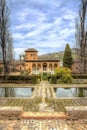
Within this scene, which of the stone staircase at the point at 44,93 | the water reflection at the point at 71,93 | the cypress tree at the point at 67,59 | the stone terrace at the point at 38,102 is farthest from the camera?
the cypress tree at the point at 67,59

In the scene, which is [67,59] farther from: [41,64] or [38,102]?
[38,102]

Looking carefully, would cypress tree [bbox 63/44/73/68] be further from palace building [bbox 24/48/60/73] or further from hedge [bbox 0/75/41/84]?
hedge [bbox 0/75/41/84]

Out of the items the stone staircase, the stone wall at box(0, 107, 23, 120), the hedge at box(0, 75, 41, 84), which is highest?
the stone wall at box(0, 107, 23, 120)

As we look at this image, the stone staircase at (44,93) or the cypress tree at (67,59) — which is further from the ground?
the cypress tree at (67,59)

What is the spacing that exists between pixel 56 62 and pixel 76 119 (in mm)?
33374

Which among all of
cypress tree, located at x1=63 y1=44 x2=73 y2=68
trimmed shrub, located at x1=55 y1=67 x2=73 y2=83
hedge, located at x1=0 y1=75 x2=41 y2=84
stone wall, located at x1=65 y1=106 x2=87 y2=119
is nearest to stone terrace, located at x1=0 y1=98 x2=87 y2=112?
stone wall, located at x1=65 y1=106 x2=87 y2=119

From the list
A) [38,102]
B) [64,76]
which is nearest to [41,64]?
[64,76]

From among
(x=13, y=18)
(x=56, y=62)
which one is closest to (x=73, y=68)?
(x=56, y=62)

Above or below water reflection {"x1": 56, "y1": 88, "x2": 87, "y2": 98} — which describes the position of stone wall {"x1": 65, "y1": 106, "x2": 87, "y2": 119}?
above

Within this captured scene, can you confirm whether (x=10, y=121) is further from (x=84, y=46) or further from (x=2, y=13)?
(x=84, y=46)

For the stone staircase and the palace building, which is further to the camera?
the palace building

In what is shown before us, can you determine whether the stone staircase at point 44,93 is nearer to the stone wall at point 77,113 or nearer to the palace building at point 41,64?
the stone wall at point 77,113

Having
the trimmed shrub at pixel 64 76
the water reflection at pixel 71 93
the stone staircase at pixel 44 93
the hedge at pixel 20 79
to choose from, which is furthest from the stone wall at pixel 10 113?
the hedge at pixel 20 79

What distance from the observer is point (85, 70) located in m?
25.9
